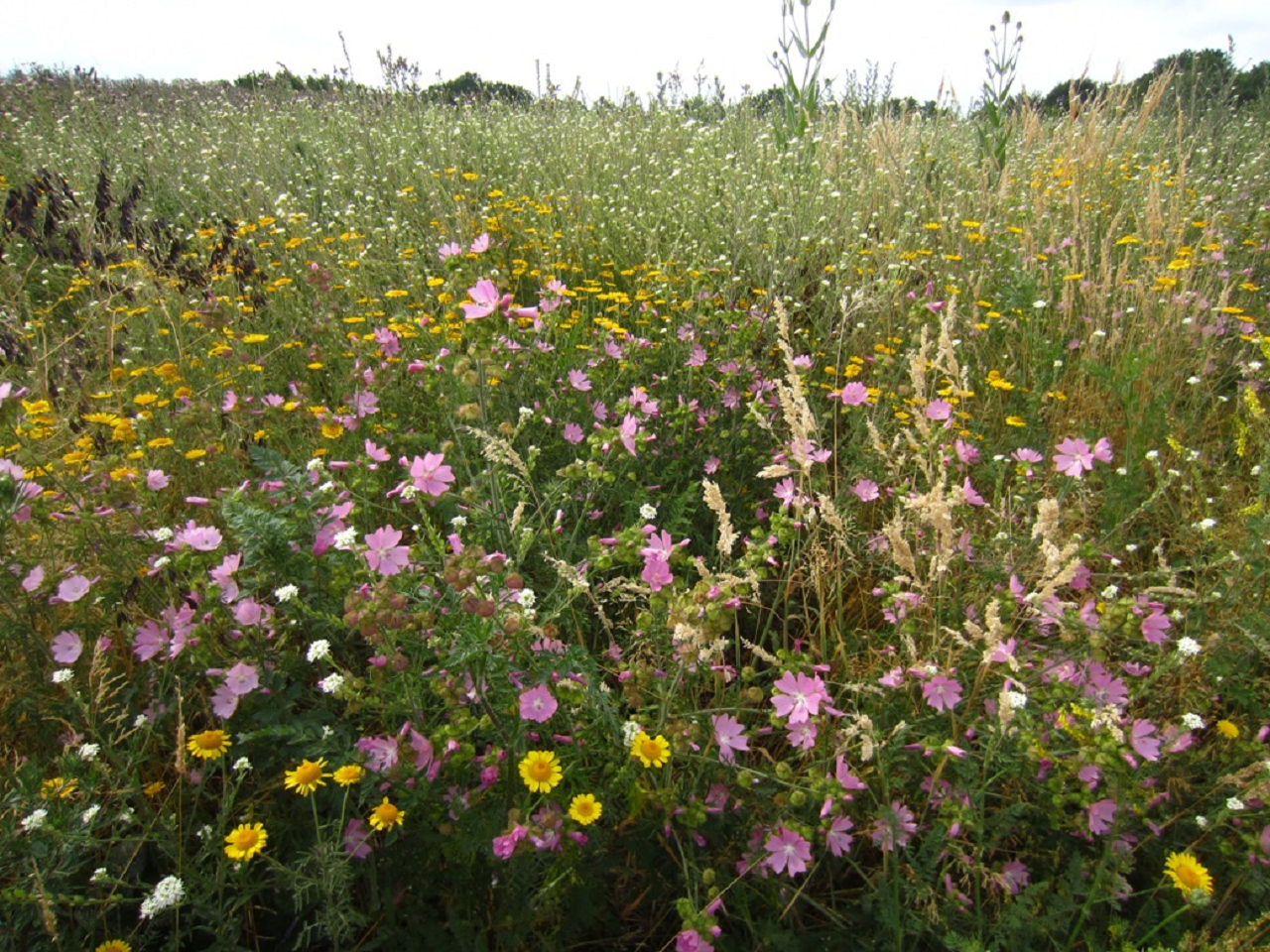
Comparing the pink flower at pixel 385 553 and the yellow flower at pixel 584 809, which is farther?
the pink flower at pixel 385 553

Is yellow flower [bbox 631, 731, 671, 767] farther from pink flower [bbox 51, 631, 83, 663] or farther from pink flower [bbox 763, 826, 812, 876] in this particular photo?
pink flower [bbox 51, 631, 83, 663]

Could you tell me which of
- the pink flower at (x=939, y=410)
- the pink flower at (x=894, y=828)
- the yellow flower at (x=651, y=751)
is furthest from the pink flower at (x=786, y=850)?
the pink flower at (x=939, y=410)

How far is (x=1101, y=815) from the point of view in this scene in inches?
50.3

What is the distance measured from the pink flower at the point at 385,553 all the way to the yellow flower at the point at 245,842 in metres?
0.45

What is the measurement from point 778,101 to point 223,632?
5.68m

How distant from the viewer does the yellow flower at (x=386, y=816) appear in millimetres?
1112

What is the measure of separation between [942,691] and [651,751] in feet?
1.96

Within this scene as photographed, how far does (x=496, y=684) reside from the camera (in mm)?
1219

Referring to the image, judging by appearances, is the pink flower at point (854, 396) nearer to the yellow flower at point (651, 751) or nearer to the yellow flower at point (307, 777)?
the yellow flower at point (651, 751)

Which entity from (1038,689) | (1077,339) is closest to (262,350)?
(1038,689)

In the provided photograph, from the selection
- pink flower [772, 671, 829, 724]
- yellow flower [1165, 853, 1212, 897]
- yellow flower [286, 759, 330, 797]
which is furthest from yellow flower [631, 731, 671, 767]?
yellow flower [1165, 853, 1212, 897]

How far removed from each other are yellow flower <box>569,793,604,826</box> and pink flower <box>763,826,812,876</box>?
292mm

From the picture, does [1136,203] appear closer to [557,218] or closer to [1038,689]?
[557,218]

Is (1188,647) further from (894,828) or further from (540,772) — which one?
(540,772)
